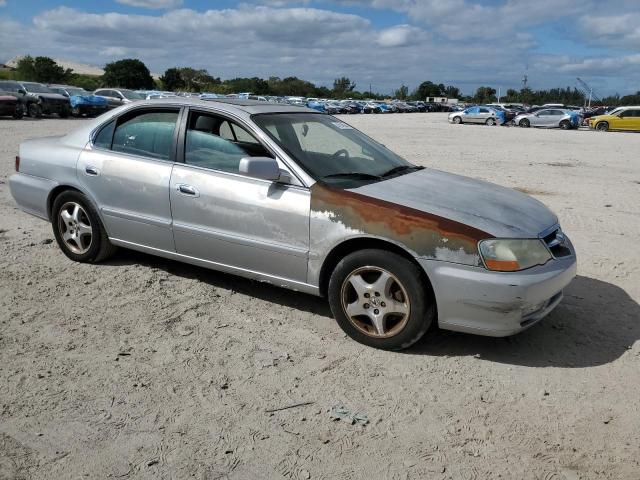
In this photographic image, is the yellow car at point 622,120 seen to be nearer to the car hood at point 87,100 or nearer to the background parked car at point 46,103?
the car hood at point 87,100

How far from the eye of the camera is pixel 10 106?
2483 centimetres

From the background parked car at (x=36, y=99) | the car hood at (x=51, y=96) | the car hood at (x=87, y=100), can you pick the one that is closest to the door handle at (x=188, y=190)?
the background parked car at (x=36, y=99)

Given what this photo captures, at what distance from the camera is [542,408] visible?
131 inches

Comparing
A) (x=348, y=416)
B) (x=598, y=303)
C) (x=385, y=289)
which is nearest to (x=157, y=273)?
(x=385, y=289)

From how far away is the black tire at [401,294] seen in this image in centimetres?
373

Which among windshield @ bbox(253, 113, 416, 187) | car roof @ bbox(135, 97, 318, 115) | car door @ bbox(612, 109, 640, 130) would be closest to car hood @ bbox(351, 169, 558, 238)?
windshield @ bbox(253, 113, 416, 187)

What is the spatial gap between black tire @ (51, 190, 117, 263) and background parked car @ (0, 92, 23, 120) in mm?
22447

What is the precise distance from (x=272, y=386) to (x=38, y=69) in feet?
233

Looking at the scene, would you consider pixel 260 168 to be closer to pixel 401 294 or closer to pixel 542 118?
pixel 401 294

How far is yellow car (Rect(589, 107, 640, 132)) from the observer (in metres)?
32.7

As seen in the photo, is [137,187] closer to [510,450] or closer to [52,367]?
[52,367]

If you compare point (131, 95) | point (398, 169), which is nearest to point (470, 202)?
point (398, 169)

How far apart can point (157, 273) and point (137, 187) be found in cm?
88

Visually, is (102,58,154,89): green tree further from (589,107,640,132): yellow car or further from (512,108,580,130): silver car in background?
(589,107,640,132): yellow car
